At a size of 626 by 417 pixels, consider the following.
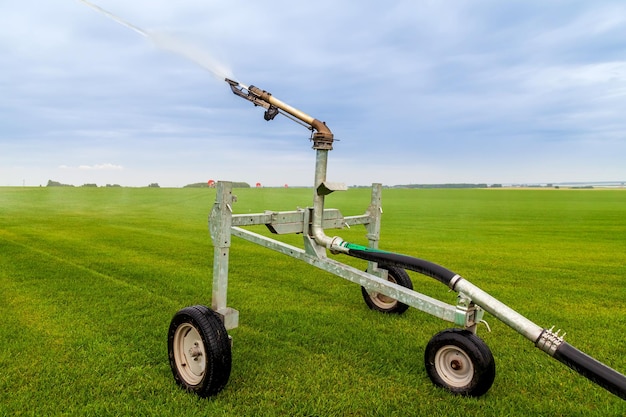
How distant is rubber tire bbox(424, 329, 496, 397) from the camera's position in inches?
159

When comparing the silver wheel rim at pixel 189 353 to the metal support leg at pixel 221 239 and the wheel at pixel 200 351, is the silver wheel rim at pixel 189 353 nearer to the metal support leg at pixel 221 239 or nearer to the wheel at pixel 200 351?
the wheel at pixel 200 351

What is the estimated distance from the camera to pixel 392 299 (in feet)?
22.0

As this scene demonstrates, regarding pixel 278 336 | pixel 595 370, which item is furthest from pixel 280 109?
pixel 595 370

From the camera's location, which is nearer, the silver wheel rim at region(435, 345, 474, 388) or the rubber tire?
the rubber tire

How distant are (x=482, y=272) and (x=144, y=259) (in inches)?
312

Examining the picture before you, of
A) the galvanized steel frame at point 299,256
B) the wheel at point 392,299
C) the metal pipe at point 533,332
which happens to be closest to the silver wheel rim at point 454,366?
the galvanized steel frame at point 299,256

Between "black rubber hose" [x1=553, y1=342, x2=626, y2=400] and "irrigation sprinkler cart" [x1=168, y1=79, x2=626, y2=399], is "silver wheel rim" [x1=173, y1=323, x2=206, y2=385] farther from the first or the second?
"black rubber hose" [x1=553, y1=342, x2=626, y2=400]

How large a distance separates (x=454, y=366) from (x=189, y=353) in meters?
2.61

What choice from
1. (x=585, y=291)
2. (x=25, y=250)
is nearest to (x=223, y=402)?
(x=585, y=291)

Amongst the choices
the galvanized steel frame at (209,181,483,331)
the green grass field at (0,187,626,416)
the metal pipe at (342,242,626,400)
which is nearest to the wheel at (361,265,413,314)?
the green grass field at (0,187,626,416)

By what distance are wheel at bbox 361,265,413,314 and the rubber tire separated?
6.62 feet

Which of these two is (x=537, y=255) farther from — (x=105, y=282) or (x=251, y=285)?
(x=105, y=282)

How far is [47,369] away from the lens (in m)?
4.68

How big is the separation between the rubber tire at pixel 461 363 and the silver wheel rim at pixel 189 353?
7.34 feet
